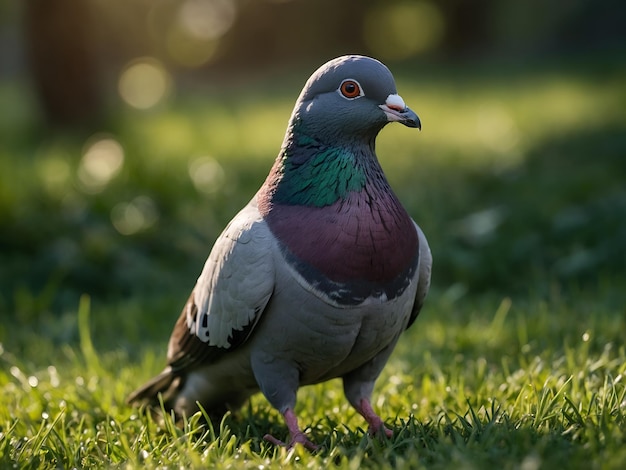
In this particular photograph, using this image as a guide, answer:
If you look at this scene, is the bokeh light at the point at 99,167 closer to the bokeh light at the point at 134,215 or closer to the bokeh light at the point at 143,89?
the bokeh light at the point at 134,215

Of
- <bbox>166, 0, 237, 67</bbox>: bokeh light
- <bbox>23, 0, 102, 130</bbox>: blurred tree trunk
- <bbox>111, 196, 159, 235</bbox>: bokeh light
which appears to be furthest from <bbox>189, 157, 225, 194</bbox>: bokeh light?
<bbox>166, 0, 237, 67</bbox>: bokeh light

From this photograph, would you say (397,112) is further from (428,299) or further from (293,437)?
(428,299)

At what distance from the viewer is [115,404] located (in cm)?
339

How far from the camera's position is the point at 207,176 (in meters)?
6.63

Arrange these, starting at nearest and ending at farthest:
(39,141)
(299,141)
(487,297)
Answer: (299,141) < (487,297) < (39,141)

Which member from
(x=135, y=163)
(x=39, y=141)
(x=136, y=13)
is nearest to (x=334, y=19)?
(x=136, y=13)

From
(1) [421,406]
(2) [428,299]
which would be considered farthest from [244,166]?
(1) [421,406]

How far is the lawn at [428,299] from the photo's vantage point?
8.65 ft

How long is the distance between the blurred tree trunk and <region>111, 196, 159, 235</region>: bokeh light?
3.10 m

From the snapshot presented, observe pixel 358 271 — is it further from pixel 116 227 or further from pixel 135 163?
pixel 135 163

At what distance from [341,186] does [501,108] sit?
26.6ft

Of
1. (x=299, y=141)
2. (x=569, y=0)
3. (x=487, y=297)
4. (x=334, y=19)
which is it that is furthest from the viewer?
(x=334, y=19)

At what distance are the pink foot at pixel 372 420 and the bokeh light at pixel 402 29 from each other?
17523 mm

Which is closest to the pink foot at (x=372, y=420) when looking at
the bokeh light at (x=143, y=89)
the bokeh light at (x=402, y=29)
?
the bokeh light at (x=143, y=89)
